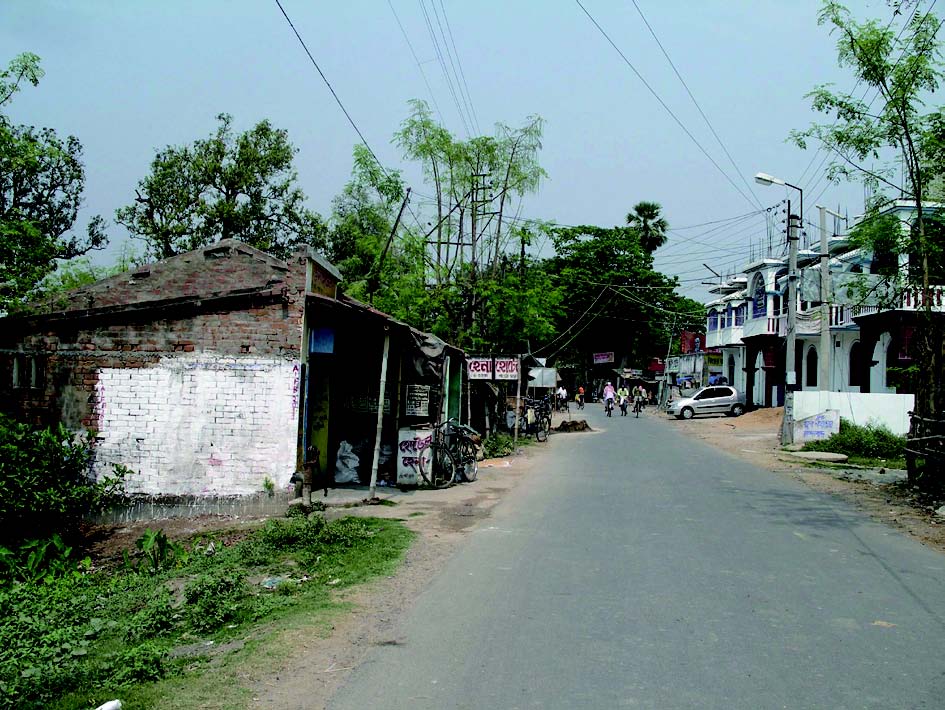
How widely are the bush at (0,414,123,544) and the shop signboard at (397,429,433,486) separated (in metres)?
5.09

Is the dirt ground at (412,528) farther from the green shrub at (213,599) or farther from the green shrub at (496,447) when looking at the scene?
the green shrub at (213,599)

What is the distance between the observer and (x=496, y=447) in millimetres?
24344

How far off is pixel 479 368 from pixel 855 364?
1107 inches

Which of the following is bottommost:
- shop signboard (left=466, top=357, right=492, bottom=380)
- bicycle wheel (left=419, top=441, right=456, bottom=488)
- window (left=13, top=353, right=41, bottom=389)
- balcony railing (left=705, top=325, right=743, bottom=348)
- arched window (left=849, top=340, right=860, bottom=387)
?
bicycle wheel (left=419, top=441, right=456, bottom=488)

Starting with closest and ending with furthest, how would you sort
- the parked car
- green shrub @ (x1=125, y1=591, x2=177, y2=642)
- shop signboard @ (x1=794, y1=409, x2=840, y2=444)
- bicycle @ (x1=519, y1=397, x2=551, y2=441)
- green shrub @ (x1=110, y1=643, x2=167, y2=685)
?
green shrub @ (x1=110, y1=643, x2=167, y2=685), green shrub @ (x1=125, y1=591, x2=177, y2=642), shop signboard @ (x1=794, y1=409, x2=840, y2=444), bicycle @ (x1=519, y1=397, x2=551, y2=441), the parked car

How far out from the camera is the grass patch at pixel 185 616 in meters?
5.27

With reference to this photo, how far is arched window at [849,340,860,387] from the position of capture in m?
41.9

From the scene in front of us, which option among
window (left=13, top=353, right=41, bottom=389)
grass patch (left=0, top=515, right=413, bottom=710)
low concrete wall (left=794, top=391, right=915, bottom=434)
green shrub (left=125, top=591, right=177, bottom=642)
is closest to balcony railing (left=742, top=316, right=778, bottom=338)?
low concrete wall (left=794, top=391, right=915, bottom=434)

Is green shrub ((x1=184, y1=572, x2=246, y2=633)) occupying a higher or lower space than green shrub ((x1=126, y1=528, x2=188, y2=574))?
higher

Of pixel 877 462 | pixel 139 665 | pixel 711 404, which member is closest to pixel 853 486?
pixel 877 462

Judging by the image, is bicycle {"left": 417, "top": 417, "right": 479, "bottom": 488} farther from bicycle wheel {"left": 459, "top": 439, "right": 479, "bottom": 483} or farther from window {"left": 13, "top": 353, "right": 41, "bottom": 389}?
window {"left": 13, "top": 353, "right": 41, "bottom": 389}

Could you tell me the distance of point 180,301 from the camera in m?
12.8

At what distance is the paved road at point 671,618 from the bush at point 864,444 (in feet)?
44.0

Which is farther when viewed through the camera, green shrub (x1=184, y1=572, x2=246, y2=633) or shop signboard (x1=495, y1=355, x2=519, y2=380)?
shop signboard (x1=495, y1=355, x2=519, y2=380)
